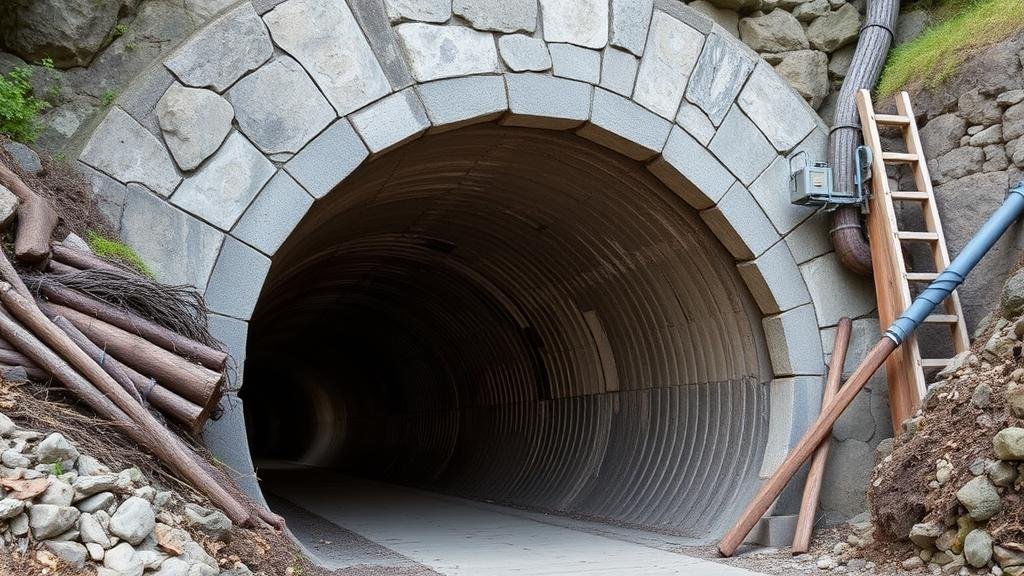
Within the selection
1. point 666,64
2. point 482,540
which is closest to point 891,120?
point 666,64

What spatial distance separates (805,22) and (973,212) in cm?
230

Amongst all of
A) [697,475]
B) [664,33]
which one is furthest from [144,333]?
[697,475]

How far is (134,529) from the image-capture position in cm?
390

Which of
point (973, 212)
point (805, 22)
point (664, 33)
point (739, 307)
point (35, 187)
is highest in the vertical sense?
point (805, 22)

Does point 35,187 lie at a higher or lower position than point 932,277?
lower

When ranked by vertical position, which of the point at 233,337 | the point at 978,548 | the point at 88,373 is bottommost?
the point at 978,548

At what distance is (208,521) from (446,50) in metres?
3.81

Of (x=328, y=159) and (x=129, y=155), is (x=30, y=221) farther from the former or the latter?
(x=328, y=159)

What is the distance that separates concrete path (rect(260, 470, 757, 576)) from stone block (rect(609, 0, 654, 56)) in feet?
12.6

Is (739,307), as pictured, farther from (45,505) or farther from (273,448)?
(273,448)

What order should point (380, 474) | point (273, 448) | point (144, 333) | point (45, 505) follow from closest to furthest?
point (45, 505), point (144, 333), point (380, 474), point (273, 448)

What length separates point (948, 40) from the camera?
317 inches

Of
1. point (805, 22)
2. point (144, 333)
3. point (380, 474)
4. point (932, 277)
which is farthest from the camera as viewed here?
point (380, 474)

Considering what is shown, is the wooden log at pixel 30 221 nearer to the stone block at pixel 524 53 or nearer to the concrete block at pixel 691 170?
the stone block at pixel 524 53
